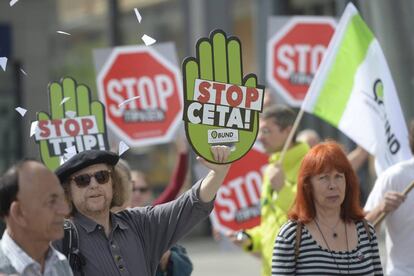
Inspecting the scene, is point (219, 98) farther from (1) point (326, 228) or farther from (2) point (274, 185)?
(2) point (274, 185)

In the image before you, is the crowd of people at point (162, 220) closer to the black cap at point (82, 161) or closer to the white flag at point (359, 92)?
the black cap at point (82, 161)

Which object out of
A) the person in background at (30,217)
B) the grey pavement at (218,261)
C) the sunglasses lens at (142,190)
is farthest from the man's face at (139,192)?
the grey pavement at (218,261)

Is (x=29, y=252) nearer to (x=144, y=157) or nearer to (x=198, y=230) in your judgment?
(x=198, y=230)

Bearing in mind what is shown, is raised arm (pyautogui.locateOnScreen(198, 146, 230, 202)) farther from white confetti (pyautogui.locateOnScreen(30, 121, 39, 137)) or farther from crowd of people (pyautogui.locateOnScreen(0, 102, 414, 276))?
white confetti (pyautogui.locateOnScreen(30, 121, 39, 137))

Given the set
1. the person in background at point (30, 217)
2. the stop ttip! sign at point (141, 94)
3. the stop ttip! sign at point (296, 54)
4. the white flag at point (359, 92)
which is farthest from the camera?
the stop ttip! sign at point (296, 54)

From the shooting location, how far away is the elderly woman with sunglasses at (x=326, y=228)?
18.1ft

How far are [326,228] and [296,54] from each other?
4141 millimetres

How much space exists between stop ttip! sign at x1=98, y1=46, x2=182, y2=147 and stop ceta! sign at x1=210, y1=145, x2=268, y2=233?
542mm

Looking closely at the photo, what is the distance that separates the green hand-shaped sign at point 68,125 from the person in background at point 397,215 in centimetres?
137

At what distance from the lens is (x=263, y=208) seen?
731cm

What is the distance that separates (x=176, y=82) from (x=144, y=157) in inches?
395

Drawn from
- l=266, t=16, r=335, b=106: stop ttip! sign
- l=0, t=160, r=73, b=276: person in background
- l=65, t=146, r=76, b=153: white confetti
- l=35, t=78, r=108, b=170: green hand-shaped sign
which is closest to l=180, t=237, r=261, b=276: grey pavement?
l=266, t=16, r=335, b=106: stop ttip! sign

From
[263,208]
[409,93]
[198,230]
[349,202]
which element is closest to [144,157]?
[198,230]

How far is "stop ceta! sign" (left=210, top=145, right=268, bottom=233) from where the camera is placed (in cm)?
897
